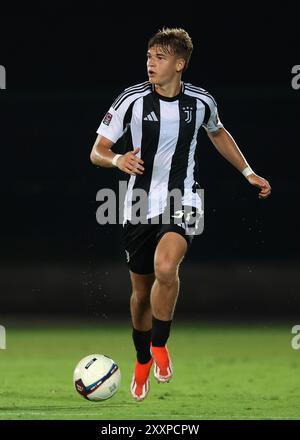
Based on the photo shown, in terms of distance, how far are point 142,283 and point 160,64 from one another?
56.6 inches

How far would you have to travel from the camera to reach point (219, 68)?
48.9ft

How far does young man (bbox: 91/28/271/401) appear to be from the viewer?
7.52 m

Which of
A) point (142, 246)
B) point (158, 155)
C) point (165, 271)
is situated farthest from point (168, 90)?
point (165, 271)

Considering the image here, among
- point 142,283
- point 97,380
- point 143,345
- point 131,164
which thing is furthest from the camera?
point 143,345

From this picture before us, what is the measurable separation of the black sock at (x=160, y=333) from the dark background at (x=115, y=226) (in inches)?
217

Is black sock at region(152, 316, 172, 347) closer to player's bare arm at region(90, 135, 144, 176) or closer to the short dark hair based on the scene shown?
player's bare arm at region(90, 135, 144, 176)

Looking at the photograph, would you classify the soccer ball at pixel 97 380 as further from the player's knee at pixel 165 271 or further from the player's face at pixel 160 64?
the player's face at pixel 160 64

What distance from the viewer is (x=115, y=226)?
13430mm

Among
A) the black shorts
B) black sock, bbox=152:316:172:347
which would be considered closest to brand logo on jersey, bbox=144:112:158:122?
the black shorts

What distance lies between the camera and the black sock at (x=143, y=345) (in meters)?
7.93

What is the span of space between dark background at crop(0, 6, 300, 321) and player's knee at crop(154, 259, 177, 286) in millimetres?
5625

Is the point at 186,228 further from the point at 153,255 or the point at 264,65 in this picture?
the point at 264,65

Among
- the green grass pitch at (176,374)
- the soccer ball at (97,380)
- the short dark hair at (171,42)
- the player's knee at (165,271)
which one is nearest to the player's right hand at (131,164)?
the player's knee at (165,271)

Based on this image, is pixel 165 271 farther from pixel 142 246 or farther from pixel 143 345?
pixel 143 345
